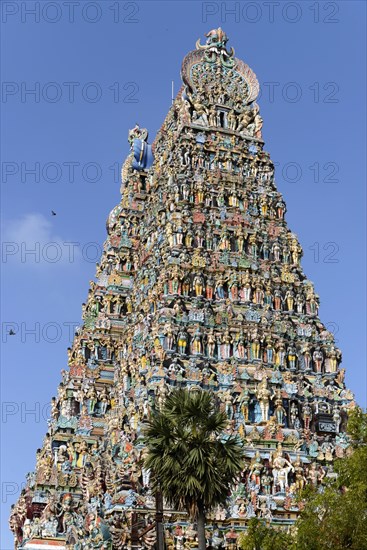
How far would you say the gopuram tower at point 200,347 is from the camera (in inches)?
1451

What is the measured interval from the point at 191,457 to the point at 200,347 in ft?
55.2

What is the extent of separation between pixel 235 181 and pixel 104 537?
25.2m

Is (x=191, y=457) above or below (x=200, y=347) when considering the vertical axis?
below

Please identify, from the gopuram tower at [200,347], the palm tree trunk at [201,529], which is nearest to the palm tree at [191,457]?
the palm tree trunk at [201,529]

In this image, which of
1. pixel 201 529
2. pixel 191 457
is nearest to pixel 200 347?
pixel 191 457

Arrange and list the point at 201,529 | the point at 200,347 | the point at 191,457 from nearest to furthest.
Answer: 1. the point at 201,529
2. the point at 191,457
3. the point at 200,347

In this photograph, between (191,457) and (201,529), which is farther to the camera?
(191,457)

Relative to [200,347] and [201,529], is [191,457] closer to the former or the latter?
[201,529]

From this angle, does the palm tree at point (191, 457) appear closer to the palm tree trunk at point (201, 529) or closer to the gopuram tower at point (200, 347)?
the palm tree trunk at point (201, 529)

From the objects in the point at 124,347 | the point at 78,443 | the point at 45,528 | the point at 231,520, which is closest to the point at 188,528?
the point at 231,520

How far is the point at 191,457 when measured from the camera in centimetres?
2561

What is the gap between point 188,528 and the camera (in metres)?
34.6

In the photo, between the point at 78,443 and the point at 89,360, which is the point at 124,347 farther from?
the point at 78,443

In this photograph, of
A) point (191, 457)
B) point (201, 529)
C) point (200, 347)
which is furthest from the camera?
point (200, 347)
